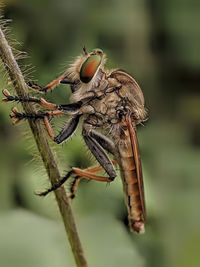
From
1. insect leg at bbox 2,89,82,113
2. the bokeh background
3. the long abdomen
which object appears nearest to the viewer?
insect leg at bbox 2,89,82,113

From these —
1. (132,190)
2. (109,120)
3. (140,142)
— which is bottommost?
(140,142)

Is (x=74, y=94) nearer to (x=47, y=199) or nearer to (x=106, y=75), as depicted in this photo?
(x=106, y=75)

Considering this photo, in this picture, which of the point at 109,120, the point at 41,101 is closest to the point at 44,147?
the point at 41,101

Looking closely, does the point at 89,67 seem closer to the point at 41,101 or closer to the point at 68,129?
the point at 68,129

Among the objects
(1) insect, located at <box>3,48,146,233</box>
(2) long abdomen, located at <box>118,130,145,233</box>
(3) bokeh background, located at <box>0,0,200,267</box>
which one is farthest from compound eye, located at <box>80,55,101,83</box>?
(2) long abdomen, located at <box>118,130,145,233</box>

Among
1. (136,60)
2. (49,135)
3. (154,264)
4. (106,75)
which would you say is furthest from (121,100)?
(136,60)

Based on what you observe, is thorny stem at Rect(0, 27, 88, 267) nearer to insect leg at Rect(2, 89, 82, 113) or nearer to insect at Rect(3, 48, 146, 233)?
insect leg at Rect(2, 89, 82, 113)
